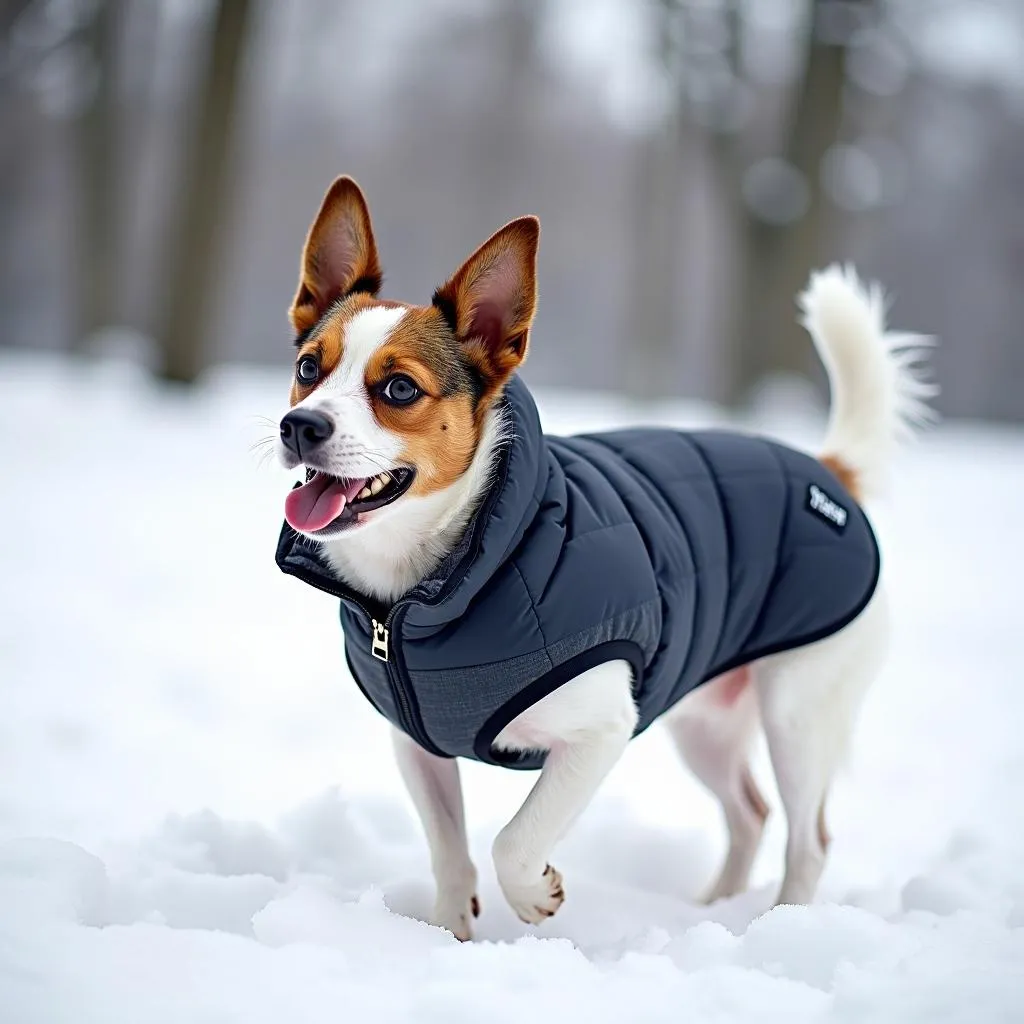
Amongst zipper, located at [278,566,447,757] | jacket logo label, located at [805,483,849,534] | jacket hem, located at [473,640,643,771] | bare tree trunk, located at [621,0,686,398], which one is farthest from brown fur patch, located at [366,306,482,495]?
bare tree trunk, located at [621,0,686,398]

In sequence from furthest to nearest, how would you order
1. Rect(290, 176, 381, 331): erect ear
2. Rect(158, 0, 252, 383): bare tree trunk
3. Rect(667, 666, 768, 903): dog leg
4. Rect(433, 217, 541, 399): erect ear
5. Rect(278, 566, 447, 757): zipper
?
Rect(158, 0, 252, 383): bare tree trunk → Rect(667, 666, 768, 903): dog leg → Rect(290, 176, 381, 331): erect ear → Rect(433, 217, 541, 399): erect ear → Rect(278, 566, 447, 757): zipper

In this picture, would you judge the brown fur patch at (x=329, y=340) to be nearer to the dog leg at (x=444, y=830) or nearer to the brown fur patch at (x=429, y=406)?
the brown fur patch at (x=429, y=406)

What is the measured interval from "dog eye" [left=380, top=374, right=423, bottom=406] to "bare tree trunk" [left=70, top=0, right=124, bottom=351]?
12948 mm

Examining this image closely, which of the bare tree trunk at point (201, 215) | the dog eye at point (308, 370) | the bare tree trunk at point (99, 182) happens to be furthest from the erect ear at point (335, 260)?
the bare tree trunk at point (99, 182)

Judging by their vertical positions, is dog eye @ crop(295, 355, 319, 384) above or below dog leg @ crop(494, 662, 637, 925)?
above

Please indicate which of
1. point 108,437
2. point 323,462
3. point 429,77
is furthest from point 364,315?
point 429,77

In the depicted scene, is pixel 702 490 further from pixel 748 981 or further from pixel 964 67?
pixel 964 67

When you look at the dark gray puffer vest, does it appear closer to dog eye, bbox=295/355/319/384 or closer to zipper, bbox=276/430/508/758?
zipper, bbox=276/430/508/758

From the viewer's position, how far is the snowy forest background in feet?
37.6

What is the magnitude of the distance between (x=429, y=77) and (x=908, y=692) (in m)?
16.7

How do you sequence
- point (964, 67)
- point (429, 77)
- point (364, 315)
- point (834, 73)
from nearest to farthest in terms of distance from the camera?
point (364, 315) → point (834, 73) → point (964, 67) → point (429, 77)

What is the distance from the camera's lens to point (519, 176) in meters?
19.3

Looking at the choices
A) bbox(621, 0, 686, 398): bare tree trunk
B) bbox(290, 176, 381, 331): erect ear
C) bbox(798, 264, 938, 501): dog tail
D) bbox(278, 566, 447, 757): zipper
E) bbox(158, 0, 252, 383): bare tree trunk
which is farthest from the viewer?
bbox(621, 0, 686, 398): bare tree trunk

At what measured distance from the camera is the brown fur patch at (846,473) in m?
3.18
